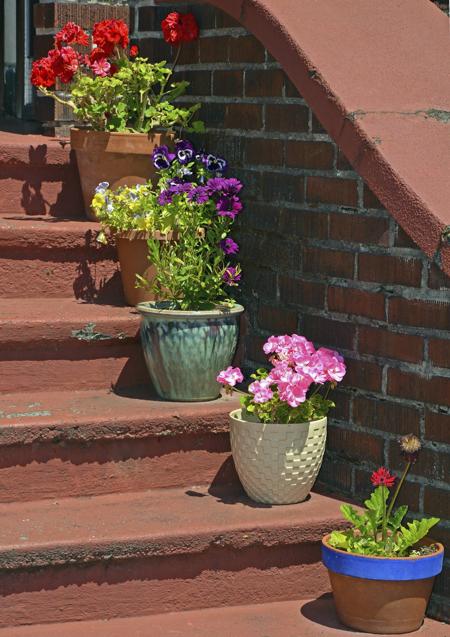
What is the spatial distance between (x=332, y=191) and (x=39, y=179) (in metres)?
1.37

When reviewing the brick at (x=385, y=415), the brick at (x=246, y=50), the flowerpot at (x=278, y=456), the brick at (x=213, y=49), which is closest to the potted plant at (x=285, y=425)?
the flowerpot at (x=278, y=456)

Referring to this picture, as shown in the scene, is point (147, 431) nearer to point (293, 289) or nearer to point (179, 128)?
point (293, 289)

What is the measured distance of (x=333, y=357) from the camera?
3996 mm

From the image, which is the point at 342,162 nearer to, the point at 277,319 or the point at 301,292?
the point at 301,292

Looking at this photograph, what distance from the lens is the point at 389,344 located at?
12.9 ft

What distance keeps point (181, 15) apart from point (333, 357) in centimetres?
164

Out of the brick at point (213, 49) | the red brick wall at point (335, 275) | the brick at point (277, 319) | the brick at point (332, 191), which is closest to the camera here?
the red brick wall at point (335, 275)

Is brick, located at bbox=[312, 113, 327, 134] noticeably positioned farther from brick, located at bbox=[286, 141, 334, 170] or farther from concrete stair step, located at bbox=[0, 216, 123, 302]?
concrete stair step, located at bbox=[0, 216, 123, 302]

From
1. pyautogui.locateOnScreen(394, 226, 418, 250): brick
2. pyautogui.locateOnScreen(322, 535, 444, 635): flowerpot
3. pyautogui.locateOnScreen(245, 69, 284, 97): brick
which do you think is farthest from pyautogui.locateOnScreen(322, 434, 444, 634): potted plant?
pyautogui.locateOnScreen(245, 69, 284, 97): brick

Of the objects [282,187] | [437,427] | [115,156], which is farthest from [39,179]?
[437,427]

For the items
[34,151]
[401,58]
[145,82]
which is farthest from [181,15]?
[401,58]

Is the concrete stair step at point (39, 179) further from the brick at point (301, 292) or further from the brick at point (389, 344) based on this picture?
the brick at point (389, 344)

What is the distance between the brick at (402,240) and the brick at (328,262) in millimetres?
226

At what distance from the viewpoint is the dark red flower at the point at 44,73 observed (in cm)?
507
